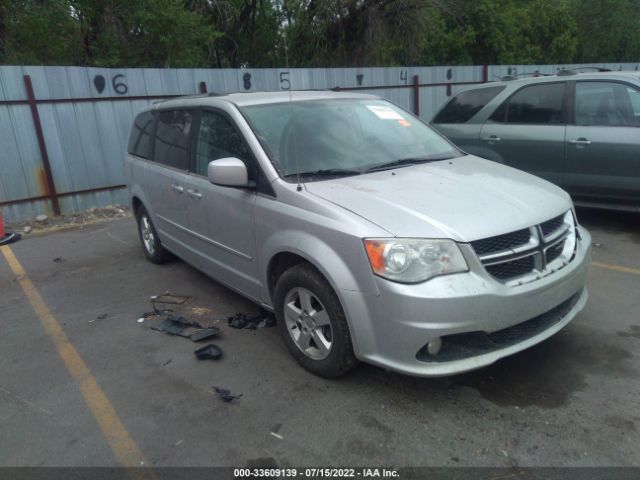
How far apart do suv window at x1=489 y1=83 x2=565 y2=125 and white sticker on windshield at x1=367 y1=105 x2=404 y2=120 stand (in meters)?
2.66

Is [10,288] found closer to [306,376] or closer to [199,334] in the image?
[199,334]

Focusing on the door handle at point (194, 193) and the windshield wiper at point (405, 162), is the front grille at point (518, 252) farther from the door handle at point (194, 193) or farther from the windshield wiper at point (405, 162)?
the door handle at point (194, 193)

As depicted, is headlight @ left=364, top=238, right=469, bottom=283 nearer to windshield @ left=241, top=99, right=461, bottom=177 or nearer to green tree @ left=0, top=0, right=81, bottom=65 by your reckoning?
windshield @ left=241, top=99, right=461, bottom=177

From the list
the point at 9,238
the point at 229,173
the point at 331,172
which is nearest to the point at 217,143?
the point at 229,173

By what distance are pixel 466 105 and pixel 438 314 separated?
5.12m

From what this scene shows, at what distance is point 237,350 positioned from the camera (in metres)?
3.82

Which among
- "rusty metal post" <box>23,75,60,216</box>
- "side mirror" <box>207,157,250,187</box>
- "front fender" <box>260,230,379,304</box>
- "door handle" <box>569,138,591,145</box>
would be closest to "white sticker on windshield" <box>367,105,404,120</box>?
"side mirror" <box>207,157,250,187</box>

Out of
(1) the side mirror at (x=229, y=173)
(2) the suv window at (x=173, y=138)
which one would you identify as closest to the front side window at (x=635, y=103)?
(1) the side mirror at (x=229, y=173)

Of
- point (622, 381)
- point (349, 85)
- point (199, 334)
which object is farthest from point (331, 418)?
point (349, 85)

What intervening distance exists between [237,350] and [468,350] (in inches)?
67.8

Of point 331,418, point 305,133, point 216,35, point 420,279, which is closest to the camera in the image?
point 420,279

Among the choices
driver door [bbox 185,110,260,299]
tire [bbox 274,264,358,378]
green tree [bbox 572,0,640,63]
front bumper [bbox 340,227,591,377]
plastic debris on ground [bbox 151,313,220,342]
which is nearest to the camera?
front bumper [bbox 340,227,591,377]

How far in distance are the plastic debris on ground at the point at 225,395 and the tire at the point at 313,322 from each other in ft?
1.60

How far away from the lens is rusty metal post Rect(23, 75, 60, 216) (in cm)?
808
